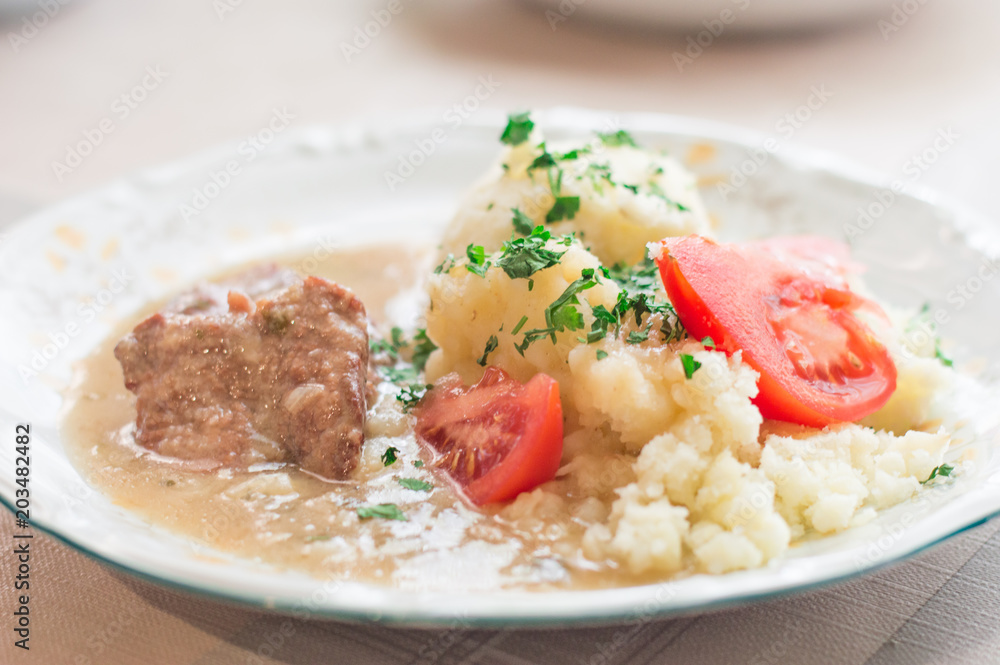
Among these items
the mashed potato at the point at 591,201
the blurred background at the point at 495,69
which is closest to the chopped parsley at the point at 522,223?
the mashed potato at the point at 591,201

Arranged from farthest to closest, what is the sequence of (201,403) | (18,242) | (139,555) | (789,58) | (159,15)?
1. (159,15)
2. (789,58)
3. (18,242)
4. (201,403)
5. (139,555)

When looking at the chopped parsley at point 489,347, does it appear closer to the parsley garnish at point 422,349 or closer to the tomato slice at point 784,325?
the parsley garnish at point 422,349

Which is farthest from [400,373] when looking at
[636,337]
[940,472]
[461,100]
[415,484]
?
[461,100]

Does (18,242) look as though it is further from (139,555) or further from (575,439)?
(575,439)

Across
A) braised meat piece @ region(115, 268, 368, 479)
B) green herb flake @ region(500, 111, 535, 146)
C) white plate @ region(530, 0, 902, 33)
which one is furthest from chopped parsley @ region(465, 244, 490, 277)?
white plate @ region(530, 0, 902, 33)

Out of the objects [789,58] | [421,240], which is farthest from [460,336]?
[789,58]

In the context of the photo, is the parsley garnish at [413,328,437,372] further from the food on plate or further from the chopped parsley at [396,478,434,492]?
the chopped parsley at [396,478,434,492]

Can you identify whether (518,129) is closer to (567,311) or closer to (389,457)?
(567,311)
